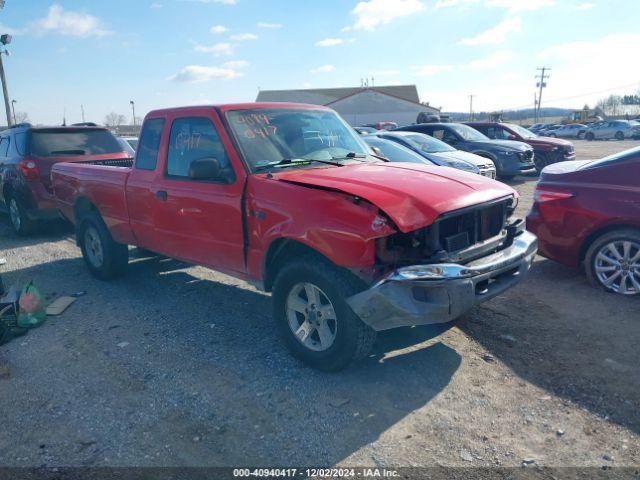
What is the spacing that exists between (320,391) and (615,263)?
140 inches

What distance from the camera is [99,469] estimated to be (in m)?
2.89

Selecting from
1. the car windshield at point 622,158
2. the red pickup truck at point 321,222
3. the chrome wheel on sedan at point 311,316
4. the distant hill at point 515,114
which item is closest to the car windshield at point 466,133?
the car windshield at point 622,158

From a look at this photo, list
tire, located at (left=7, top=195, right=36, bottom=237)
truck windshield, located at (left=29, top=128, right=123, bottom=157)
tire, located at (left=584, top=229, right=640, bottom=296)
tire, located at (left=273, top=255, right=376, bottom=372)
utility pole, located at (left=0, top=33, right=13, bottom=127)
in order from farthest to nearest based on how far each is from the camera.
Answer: utility pole, located at (left=0, top=33, right=13, bottom=127) < tire, located at (left=7, top=195, right=36, bottom=237) < truck windshield, located at (left=29, top=128, right=123, bottom=157) < tire, located at (left=584, top=229, right=640, bottom=296) < tire, located at (left=273, top=255, right=376, bottom=372)

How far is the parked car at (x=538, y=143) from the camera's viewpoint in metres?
15.8

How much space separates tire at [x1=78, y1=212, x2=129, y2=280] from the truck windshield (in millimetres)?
2843

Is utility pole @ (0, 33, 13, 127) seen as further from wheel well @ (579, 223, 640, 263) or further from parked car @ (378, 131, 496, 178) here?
wheel well @ (579, 223, 640, 263)

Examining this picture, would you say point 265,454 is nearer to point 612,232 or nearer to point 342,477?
point 342,477

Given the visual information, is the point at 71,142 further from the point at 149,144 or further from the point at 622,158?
the point at 622,158

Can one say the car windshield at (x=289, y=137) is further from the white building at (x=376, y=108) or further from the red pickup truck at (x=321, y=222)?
the white building at (x=376, y=108)

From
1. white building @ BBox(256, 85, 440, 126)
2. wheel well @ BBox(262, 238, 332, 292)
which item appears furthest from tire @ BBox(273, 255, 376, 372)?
white building @ BBox(256, 85, 440, 126)

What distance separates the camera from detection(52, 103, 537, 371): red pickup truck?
338cm

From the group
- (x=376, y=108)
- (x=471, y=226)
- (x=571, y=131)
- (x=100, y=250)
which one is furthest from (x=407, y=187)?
(x=376, y=108)

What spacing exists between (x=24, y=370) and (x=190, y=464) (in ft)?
6.92

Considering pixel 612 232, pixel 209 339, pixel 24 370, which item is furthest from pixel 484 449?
pixel 24 370
